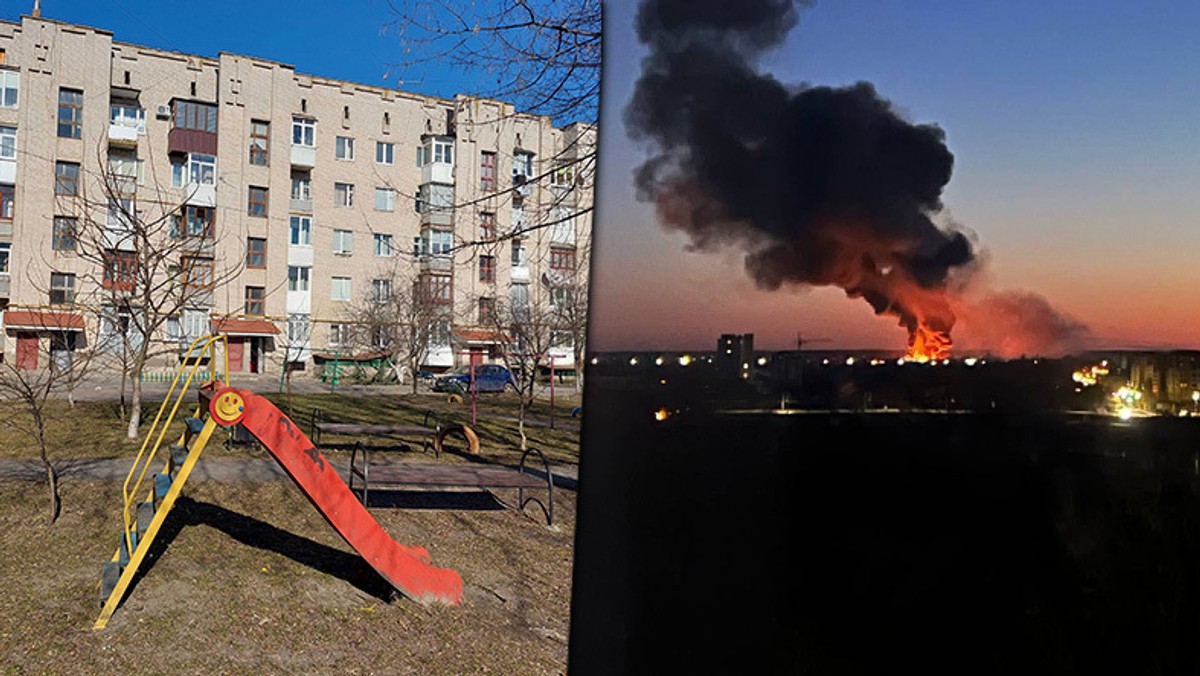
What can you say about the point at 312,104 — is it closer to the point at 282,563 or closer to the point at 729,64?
the point at 282,563

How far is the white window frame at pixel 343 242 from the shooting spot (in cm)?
4259

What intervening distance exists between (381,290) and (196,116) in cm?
1071

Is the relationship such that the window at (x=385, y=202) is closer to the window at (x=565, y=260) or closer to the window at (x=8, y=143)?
the window at (x=8, y=143)

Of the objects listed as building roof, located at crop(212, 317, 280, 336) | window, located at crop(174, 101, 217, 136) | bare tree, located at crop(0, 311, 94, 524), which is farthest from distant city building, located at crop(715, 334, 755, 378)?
window, located at crop(174, 101, 217, 136)

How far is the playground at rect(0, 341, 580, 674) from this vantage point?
552 centimetres

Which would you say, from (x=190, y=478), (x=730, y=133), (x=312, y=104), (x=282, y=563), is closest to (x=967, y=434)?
(x=730, y=133)

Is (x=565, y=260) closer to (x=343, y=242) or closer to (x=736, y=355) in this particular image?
(x=736, y=355)

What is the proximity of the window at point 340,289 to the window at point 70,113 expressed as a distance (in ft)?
39.0

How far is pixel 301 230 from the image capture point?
41.7 metres

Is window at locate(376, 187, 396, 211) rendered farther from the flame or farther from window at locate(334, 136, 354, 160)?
the flame

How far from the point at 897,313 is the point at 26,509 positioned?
32.5 ft

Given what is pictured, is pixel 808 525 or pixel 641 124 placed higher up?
pixel 641 124

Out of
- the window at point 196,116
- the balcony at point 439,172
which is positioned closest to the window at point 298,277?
the window at point 196,116

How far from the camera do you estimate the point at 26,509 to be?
28.5ft
